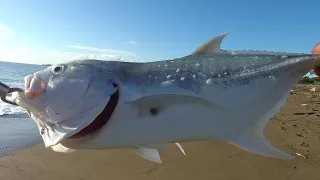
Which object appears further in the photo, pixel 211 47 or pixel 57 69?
pixel 211 47

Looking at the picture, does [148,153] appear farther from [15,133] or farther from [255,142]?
[15,133]

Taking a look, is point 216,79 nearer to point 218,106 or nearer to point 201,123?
point 218,106

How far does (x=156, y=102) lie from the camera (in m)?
1.74

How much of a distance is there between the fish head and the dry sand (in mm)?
3072

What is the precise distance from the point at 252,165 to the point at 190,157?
1.08 m

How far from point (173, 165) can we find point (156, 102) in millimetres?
3432

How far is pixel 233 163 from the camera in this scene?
498 centimetres

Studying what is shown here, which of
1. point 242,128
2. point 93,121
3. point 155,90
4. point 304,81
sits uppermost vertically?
point 155,90

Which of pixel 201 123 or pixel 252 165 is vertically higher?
pixel 201 123

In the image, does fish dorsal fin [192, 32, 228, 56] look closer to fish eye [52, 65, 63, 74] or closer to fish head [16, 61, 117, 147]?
fish head [16, 61, 117, 147]

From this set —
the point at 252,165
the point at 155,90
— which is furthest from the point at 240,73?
the point at 252,165

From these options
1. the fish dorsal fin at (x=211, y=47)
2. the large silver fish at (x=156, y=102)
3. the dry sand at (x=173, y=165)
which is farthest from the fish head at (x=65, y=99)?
the dry sand at (x=173, y=165)

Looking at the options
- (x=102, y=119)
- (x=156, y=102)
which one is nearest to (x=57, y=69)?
(x=102, y=119)

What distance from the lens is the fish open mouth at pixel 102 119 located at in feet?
5.70
